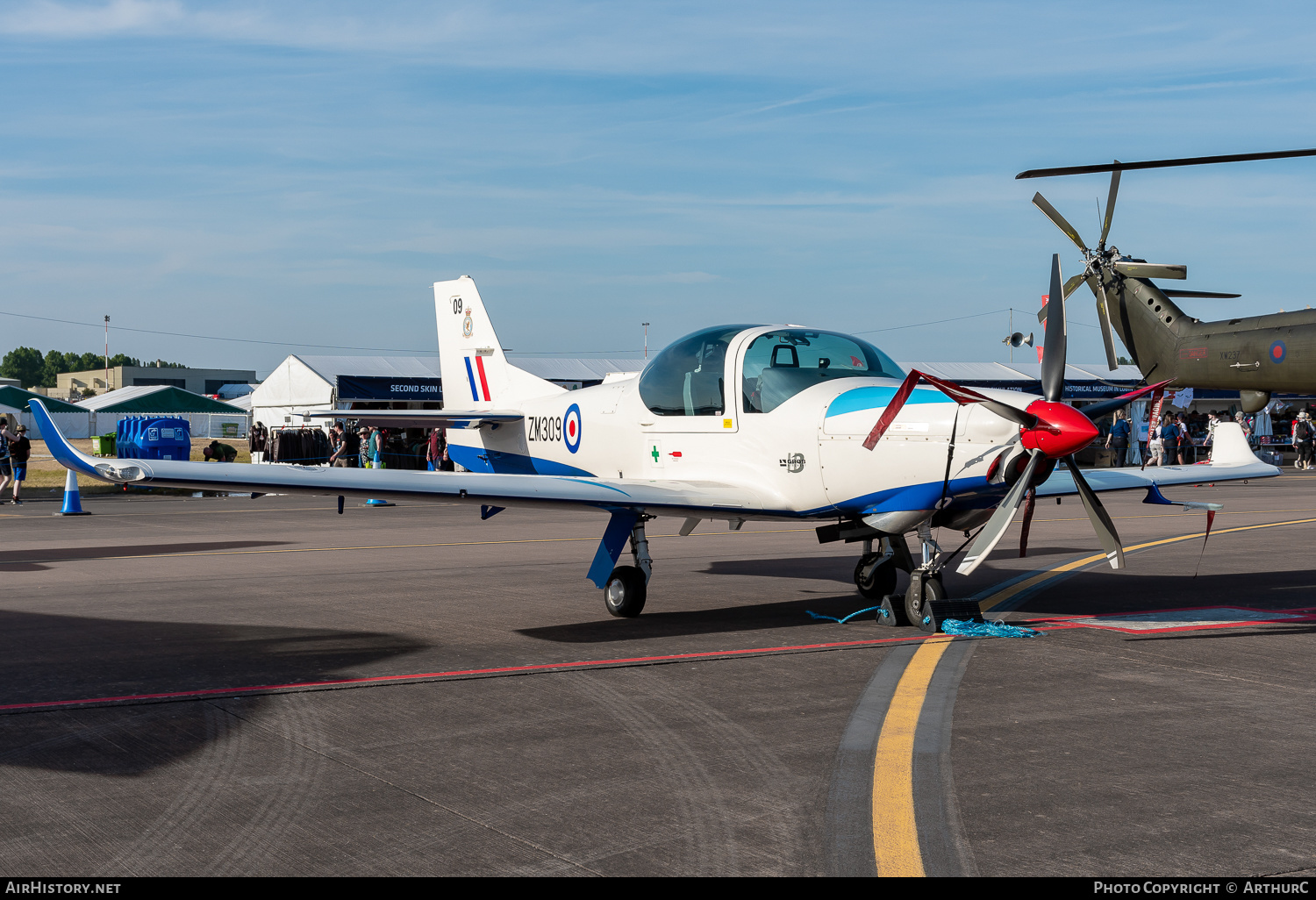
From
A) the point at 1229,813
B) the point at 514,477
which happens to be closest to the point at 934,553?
the point at 514,477

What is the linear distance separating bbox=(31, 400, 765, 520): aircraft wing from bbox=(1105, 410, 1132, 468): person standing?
102ft

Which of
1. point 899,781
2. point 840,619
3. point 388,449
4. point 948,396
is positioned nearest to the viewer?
point 899,781

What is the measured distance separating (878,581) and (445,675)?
504 cm

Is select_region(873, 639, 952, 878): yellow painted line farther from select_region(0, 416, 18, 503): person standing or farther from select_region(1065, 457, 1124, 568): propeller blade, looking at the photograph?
select_region(0, 416, 18, 503): person standing

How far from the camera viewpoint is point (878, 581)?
36.2ft

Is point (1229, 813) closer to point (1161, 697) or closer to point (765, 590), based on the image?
point (1161, 697)

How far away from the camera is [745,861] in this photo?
4109mm

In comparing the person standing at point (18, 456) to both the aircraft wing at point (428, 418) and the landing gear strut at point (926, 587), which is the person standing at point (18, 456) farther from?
the landing gear strut at point (926, 587)

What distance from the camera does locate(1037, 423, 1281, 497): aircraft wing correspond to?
1102 cm

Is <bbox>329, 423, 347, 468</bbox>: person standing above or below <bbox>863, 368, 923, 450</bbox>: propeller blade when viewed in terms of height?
below

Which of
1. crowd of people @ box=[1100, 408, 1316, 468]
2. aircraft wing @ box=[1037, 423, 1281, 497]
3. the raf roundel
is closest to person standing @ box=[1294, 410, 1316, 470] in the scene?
crowd of people @ box=[1100, 408, 1316, 468]

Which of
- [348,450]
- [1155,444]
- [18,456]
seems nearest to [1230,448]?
[348,450]

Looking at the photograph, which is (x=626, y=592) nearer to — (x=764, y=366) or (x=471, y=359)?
(x=764, y=366)

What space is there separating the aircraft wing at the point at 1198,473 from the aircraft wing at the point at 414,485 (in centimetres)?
338
